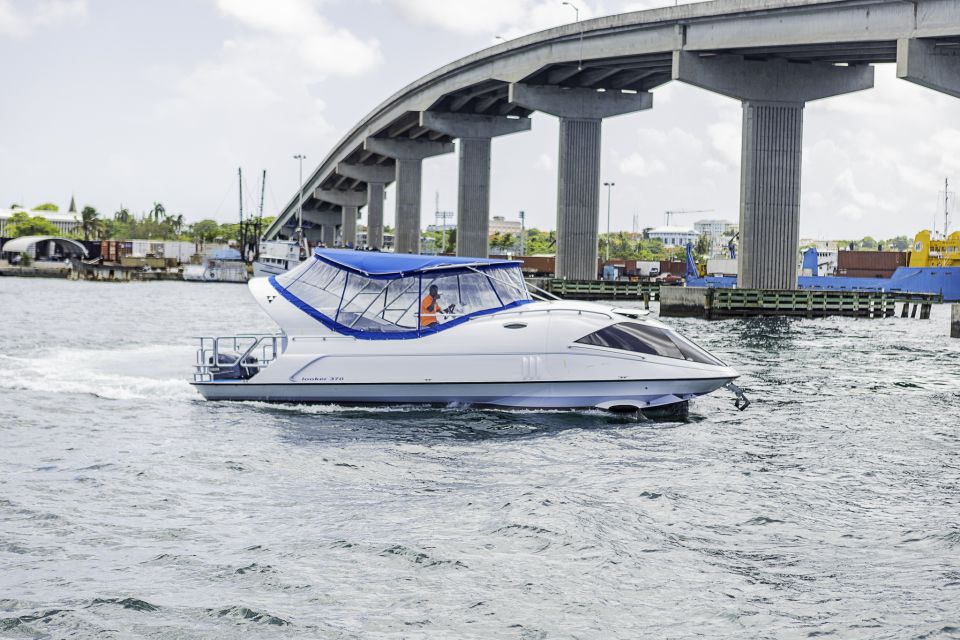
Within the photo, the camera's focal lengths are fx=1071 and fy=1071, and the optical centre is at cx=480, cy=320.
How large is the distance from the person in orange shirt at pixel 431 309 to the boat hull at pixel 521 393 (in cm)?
132

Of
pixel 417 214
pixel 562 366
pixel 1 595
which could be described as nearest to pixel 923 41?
pixel 562 366

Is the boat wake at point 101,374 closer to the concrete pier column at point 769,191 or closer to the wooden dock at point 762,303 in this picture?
the wooden dock at point 762,303

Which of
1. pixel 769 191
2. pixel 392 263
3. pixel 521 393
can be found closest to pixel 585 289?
pixel 769 191

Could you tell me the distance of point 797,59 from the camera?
50594 mm

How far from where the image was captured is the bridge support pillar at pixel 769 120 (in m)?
51.1

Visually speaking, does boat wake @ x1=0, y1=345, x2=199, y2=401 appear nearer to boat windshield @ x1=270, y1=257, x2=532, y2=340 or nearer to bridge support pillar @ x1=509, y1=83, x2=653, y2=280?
boat windshield @ x1=270, y1=257, x2=532, y2=340

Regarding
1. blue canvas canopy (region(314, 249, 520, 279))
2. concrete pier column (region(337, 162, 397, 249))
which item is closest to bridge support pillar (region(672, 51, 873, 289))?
blue canvas canopy (region(314, 249, 520, 279))

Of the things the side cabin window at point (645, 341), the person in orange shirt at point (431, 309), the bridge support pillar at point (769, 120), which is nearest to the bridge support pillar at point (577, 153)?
the bridge support pillar at point (769, 120)

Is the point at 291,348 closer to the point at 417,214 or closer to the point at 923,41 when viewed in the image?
the point at 923,41

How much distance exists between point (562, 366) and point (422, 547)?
8.80 metres

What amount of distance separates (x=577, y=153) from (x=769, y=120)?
57.5ft

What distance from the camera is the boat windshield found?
21.5 metres

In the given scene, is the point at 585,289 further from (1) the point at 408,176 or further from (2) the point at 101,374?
(2) the point at 101,374

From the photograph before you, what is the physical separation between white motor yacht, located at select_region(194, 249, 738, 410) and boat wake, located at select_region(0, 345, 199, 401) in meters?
2.37
